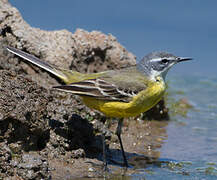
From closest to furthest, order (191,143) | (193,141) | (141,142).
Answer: (141,142) → (191,143) → (193,141)

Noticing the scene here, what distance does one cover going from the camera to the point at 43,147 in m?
7.03

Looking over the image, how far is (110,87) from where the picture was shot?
7465 millimetres

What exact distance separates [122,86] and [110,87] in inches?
9.4

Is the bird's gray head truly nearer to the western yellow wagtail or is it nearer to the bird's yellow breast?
the western yellow wagtail

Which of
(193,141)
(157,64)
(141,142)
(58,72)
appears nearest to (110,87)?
(58,72)

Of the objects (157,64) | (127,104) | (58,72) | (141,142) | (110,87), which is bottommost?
(141,142)

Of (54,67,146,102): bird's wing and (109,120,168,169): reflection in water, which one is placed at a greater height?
(54,67,146,102): bird's wing

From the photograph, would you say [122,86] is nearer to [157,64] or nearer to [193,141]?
[157,64]

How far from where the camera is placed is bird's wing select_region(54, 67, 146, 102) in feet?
23.4

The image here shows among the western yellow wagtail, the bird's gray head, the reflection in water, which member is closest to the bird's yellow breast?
the western yellow wagtail

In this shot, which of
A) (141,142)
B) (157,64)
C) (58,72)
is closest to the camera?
(58,72)

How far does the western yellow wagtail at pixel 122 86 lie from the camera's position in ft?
23.9

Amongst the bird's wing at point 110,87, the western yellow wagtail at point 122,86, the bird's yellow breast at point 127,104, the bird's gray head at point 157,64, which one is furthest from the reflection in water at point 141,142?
the bird's gray head at point 157,64

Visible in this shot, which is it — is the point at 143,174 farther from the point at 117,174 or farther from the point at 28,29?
the point at 28,29
